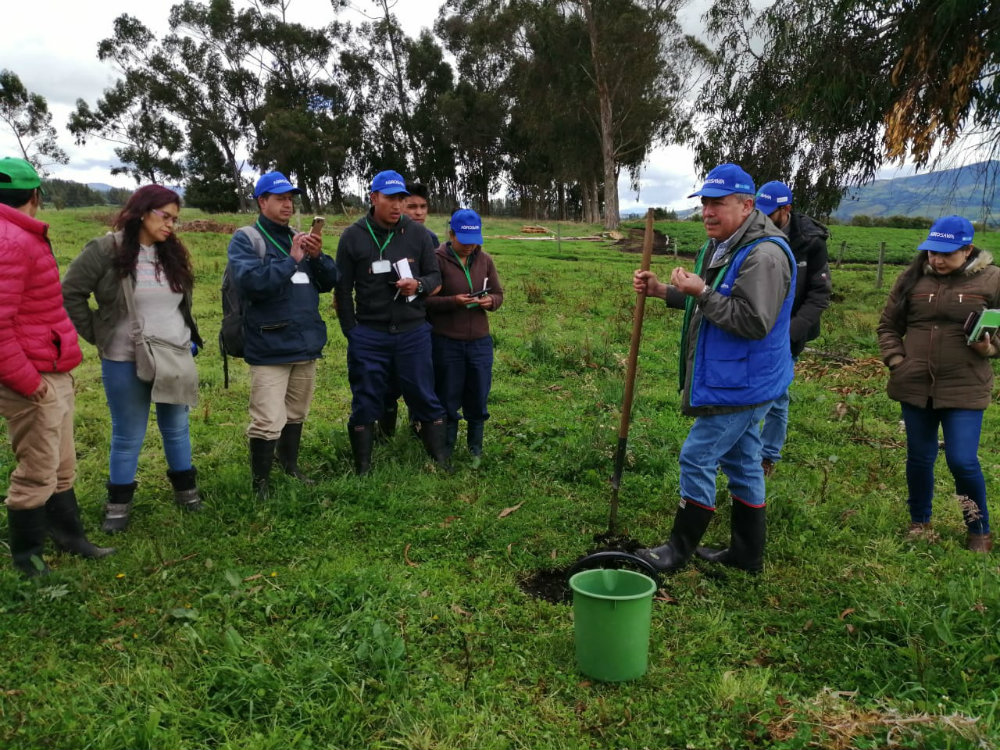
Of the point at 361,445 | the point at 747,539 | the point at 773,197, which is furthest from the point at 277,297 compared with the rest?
the point at 773,197

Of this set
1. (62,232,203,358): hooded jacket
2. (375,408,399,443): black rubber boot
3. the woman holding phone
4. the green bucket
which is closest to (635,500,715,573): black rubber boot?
the green bucket

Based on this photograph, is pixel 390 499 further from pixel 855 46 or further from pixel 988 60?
pixel 855 46

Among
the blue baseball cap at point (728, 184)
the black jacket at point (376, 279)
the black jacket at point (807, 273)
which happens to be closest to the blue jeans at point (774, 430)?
the black jacket at point (807, 273)

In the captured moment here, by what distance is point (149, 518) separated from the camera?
14.6ft

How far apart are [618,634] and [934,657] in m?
Answer: 1.44

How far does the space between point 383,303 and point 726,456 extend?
2570 mm

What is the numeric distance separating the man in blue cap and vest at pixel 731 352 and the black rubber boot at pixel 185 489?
9.58 ft

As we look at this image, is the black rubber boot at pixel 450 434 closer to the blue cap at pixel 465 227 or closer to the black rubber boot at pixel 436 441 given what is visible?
the black rubber boot at pixel 436 441

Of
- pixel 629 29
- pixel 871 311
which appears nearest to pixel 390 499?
pixel 871 311

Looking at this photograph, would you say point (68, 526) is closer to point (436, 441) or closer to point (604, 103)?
point (436, 441)

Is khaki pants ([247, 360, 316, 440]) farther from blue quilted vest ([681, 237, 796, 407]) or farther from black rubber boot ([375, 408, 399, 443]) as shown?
blue quilted vest ([681, 237, 796, 407])

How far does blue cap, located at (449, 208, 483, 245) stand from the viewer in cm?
534

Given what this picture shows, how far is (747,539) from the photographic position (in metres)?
3.95

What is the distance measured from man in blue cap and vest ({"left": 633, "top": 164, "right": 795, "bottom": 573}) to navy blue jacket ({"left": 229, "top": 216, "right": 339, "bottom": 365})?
7.33 feet
